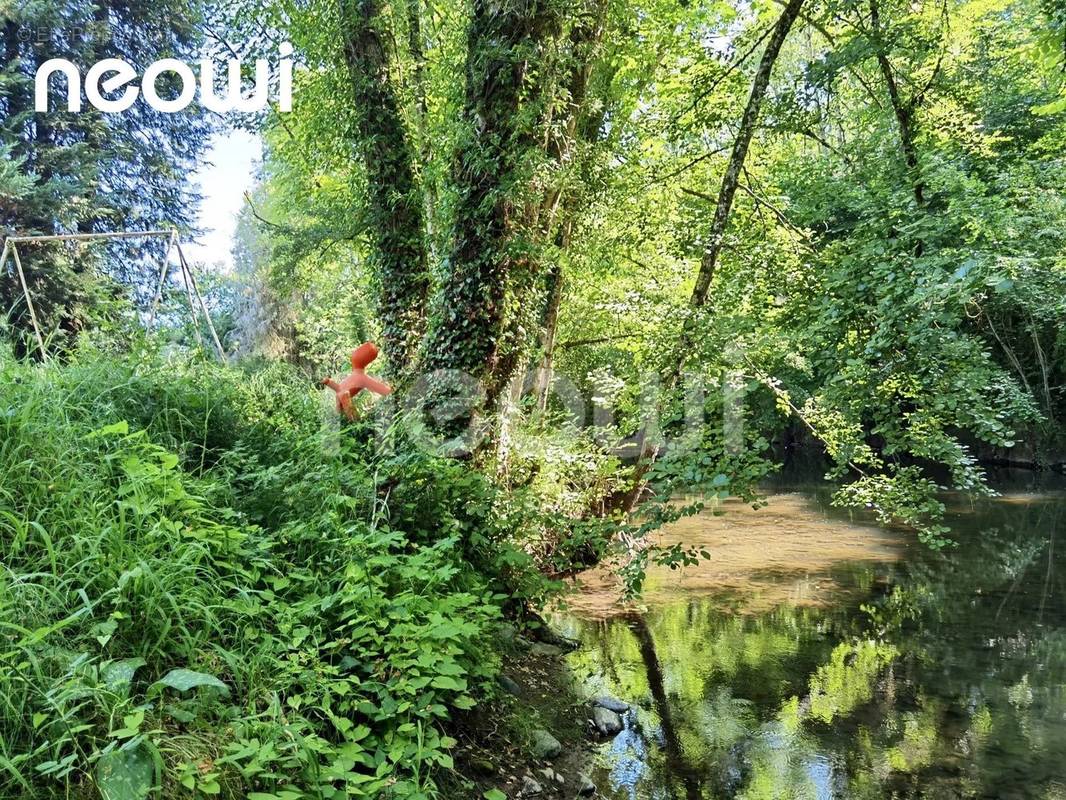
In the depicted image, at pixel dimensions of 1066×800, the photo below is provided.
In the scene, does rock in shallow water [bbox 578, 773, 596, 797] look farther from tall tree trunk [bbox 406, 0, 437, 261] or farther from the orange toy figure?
tall tree trunk [bbox 406, 0, 437, 261]

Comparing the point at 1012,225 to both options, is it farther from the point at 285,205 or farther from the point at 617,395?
the point at 285,205

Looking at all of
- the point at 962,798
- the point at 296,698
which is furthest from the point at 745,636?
the point at 296,698

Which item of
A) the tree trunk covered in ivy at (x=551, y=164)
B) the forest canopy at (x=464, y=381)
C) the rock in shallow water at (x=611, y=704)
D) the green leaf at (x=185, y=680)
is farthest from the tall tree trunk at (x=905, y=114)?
the green leaf at (x=185, y=680)

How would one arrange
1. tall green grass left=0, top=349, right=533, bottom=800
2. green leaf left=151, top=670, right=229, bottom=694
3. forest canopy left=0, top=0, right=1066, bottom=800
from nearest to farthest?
tall green grass left=0, top=349, right=533, bottom=800, green leaf left=151, top=670, right=229, bottom=694, forest canopy left=0, top=0, right=1066, bottom=800

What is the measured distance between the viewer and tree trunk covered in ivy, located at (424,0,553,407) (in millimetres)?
4676

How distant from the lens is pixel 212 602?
7.49 feet

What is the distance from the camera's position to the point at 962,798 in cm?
356

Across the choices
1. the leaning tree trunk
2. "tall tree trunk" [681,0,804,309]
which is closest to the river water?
the leaning tree trunk

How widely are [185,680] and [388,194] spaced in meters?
5.08

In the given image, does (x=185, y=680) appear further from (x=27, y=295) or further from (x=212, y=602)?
(x=27, y=295)

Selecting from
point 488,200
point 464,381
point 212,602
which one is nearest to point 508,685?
point 212,602

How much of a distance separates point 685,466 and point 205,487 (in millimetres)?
2550

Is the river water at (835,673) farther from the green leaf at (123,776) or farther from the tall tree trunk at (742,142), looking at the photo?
the tall tree trunk at (742,142)

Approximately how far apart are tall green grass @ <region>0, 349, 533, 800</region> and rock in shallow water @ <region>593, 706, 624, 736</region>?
4.59 feet
